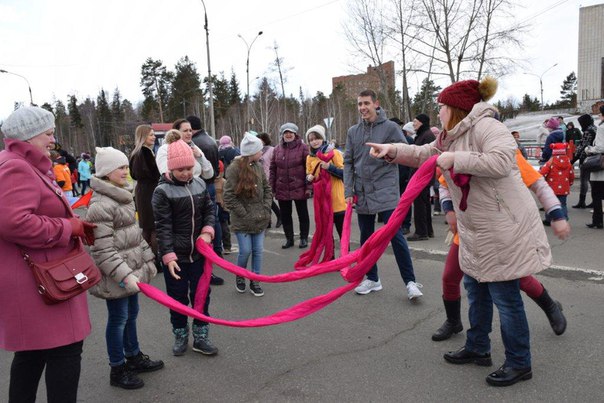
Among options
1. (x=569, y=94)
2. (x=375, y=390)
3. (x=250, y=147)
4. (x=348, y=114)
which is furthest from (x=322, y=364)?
(x=569, y=94)

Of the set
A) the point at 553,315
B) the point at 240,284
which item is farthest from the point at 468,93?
the point at 240,284

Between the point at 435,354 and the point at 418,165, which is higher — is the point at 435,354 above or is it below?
below

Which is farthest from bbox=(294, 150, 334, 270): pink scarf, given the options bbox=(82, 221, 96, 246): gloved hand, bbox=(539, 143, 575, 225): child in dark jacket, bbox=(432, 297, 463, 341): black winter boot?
bbox=(539, 143, 575, 225): child in dark jacket

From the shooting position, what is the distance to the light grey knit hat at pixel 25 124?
2.45 metres

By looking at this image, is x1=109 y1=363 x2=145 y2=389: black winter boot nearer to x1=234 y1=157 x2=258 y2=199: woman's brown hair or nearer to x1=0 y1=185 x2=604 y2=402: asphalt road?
x1=0 y1=185 x2=604 y2=402: asphalt road

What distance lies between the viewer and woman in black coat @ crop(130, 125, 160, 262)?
5.85 m

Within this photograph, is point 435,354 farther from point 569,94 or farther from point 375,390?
point 569,94

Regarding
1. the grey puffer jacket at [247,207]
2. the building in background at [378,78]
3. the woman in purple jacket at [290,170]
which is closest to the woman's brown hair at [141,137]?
the grey puffer jacket at [247,207]

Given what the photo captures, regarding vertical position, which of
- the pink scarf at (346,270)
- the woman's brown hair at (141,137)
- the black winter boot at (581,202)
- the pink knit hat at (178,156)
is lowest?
the black winter boot at (581,202)

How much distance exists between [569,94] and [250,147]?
3432 inches

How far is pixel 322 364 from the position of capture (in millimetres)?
3662

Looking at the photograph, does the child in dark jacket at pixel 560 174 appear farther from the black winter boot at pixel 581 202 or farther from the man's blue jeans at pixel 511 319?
the man's blue jeans at pixel 511 319

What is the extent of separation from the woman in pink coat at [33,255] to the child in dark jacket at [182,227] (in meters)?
1.15

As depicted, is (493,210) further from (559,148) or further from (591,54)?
(591,54)
